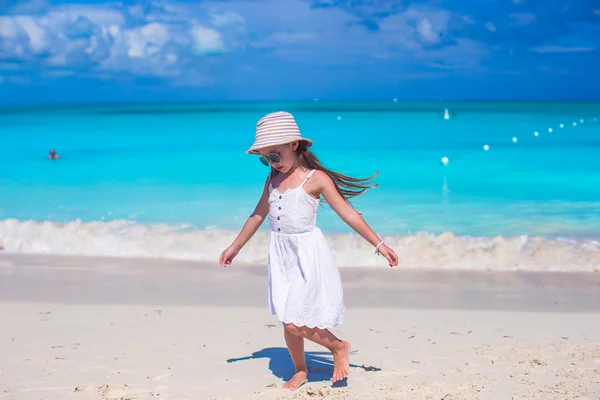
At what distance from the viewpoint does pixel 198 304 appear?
18.5 feet

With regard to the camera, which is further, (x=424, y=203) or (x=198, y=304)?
(x=424, y=203)

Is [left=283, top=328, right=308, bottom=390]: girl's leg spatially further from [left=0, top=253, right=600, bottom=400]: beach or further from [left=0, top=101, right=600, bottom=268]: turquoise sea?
[left=0, top=101, right=600, bottom=268]: turquoise sea

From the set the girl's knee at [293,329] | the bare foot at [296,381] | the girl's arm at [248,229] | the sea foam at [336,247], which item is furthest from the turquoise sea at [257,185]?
the girl's knee at [293,329]

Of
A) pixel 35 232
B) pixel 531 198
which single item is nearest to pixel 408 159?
pixel 531 198

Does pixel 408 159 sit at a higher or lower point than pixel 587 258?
higher

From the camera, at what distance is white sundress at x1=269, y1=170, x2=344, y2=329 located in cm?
357

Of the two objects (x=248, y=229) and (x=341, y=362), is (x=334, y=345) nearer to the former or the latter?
(x=341, y=362)

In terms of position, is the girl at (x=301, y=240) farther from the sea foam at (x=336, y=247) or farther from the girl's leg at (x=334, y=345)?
the sea foam at (x=336, y=247)

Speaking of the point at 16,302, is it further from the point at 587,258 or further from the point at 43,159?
A: the point at 43,159

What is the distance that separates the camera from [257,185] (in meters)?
18.2

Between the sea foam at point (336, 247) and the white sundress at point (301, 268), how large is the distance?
155 inches

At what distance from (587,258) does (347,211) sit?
561cm

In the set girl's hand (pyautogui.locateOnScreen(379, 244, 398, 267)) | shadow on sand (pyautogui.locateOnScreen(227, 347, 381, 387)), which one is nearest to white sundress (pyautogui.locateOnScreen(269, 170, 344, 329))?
girl's hand (pyautogui.locateOnScreen(379, 244, 398, 267))

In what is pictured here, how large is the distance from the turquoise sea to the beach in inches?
74.5
